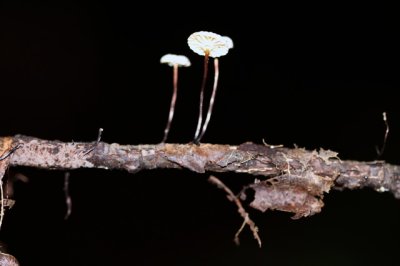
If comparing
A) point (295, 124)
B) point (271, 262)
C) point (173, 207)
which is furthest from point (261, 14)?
point (271, 262)

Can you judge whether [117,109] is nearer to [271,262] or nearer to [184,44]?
[184,44]

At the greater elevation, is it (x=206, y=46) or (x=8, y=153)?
(x=206, y=46)

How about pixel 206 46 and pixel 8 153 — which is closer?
pixel 8 153

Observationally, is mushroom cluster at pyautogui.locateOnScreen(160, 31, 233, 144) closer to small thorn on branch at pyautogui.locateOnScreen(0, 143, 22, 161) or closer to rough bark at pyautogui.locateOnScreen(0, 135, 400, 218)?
A: rough bark at pyautogui.locateOnScreen(0, 135, 400, 218)

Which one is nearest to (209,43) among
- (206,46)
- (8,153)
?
(206,46)

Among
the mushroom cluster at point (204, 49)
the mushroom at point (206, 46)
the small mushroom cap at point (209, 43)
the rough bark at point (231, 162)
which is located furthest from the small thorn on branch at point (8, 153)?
the small mushroom cap at point (209, 43)

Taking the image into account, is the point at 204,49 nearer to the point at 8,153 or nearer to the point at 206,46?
the point at 206,46

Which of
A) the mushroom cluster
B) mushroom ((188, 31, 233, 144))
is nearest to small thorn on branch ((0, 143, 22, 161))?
the mushroom cluster

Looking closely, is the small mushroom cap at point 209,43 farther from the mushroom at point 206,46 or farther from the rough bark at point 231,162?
the rough bark at point 231,162
